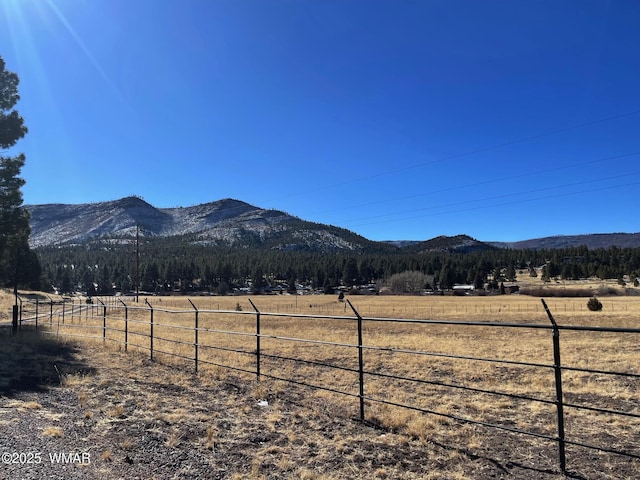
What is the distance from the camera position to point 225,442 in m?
6.37

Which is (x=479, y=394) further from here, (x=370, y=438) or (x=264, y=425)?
(x=264, y=425)

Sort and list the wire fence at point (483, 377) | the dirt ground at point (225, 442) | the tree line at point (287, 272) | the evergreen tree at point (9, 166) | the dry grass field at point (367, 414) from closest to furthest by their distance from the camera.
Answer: the dirt ground at point (225, 442), the dry grass field at point (367, 414), the wire fence at point (483, 377), the evergreen tree at point (9, 166), the tree line at point (287, 272)

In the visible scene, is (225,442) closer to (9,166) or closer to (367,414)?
(367,414)

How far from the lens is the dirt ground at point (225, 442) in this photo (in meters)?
5.37

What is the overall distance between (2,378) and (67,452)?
6335 millimetres

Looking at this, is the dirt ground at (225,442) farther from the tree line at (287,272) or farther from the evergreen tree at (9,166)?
the tree line at (287,272)

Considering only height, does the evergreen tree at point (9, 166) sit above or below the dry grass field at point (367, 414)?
above

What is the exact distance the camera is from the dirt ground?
17.6 ft

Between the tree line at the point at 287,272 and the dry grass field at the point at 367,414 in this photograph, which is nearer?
the dry grass field at the point at 367,414

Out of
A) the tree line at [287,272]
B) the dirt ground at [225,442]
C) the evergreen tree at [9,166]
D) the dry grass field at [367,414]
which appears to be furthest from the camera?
the tree line at [287,272]

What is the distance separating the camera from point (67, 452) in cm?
564

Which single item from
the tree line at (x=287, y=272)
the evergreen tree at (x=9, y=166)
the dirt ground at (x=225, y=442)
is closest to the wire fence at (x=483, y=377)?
the dirt ground at (x=225, y=442)

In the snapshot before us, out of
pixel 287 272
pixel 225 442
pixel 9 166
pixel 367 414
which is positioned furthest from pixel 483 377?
pixel 287 272

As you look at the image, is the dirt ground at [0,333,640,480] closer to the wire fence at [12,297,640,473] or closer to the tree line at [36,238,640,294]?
the wire fence at [12,297,640,473]
